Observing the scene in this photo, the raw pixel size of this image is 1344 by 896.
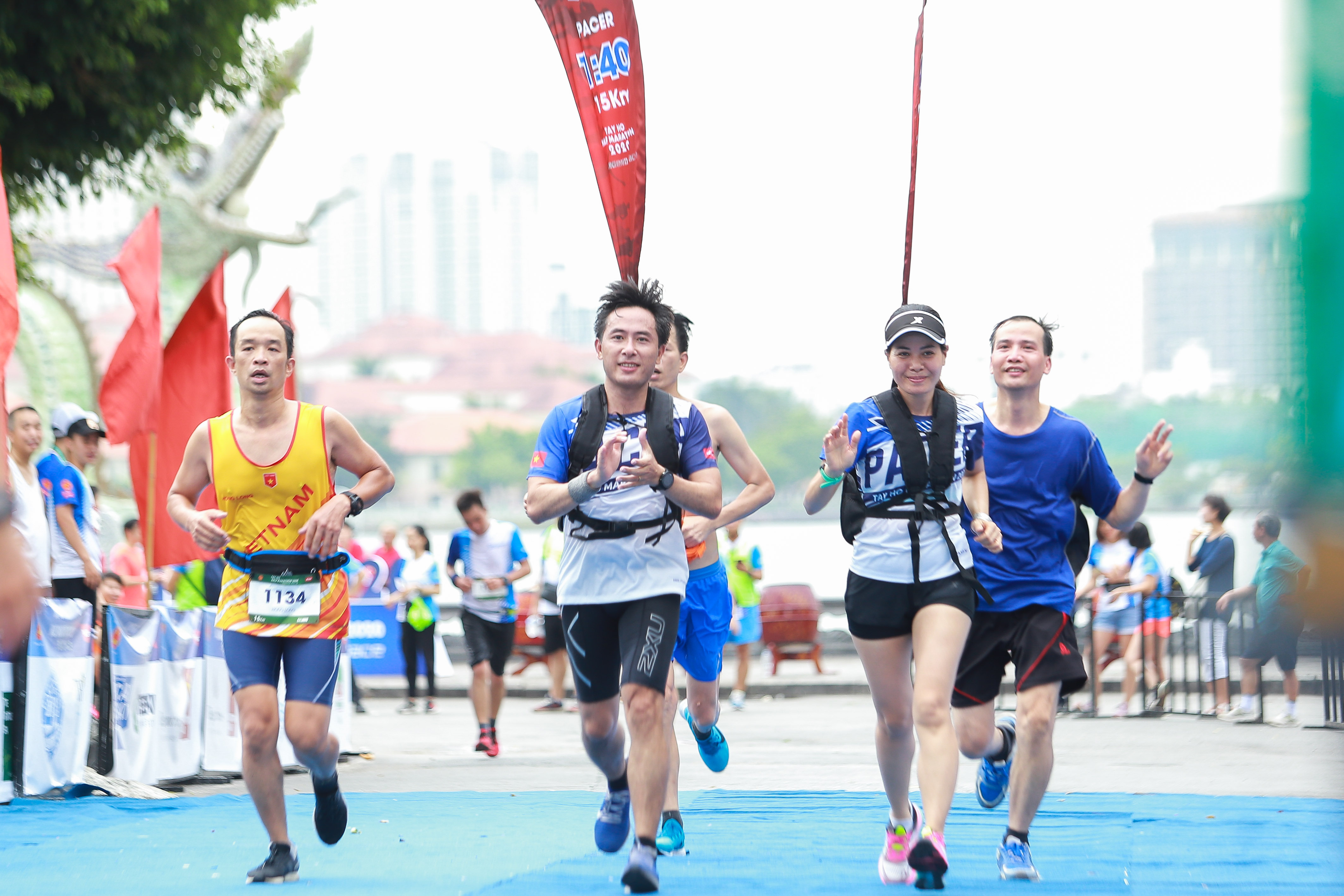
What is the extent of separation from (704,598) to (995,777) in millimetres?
1541

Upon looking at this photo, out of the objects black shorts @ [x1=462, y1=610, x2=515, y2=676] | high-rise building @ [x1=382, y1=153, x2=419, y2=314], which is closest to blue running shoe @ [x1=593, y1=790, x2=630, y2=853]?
black shorts @ [x1=462, y1=610, x2=515, y2=676]

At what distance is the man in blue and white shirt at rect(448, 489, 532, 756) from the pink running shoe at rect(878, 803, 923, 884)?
239 inches

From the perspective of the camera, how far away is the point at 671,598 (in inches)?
209

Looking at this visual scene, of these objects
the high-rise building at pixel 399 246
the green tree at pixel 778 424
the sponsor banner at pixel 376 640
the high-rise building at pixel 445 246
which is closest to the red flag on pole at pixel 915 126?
the sponsor banner at pixel 376 640

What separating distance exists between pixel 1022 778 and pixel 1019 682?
354 millimetres

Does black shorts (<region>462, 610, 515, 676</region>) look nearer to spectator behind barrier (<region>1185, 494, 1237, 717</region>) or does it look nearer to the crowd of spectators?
the crowd of spectators

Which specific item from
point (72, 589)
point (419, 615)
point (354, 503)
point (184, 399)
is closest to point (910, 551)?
point (354, 503)

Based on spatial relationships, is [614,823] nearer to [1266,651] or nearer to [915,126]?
[915,126]

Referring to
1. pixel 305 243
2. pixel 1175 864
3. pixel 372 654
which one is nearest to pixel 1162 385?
pixel 305 243

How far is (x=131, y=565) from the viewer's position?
15531 millimetres

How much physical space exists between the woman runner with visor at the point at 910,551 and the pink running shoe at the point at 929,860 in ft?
0.19

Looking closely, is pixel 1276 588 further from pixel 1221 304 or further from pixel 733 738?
pixel 1221 304

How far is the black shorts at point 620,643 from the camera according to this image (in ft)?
17.0

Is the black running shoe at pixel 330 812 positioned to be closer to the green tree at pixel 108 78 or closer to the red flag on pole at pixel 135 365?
the red flag on pole at pixel 135 365
